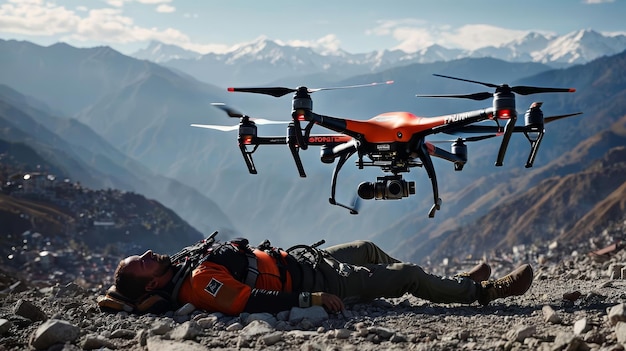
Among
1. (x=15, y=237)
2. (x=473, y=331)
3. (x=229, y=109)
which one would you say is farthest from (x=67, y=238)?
(x=473, y=331)

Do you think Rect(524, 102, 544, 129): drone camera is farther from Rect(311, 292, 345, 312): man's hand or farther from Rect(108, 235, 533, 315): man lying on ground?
Rect(311, 292, 345, 312): man's hand

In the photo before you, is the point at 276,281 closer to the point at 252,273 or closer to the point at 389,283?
the point at 252,273

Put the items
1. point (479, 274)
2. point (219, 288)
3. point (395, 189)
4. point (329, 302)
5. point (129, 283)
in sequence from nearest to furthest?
point (329, 302) < point (219, 288) < point (129, 283) < point (479, 274) < point (395, 189)

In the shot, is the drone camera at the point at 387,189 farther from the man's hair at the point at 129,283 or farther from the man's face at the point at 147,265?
the man's hair at the point at 129,283

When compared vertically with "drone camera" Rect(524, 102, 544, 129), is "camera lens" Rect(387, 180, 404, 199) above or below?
below

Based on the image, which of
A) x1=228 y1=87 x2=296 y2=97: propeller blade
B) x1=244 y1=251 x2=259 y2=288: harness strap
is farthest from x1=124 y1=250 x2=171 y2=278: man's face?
x1=228 y1=87 x2=296 y2=97: propeller blade

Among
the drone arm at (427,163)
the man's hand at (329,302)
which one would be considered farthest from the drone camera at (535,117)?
the man's hand at (329,302)

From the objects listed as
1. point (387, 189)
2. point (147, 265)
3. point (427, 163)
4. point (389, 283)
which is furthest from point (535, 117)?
point (147, 265)
